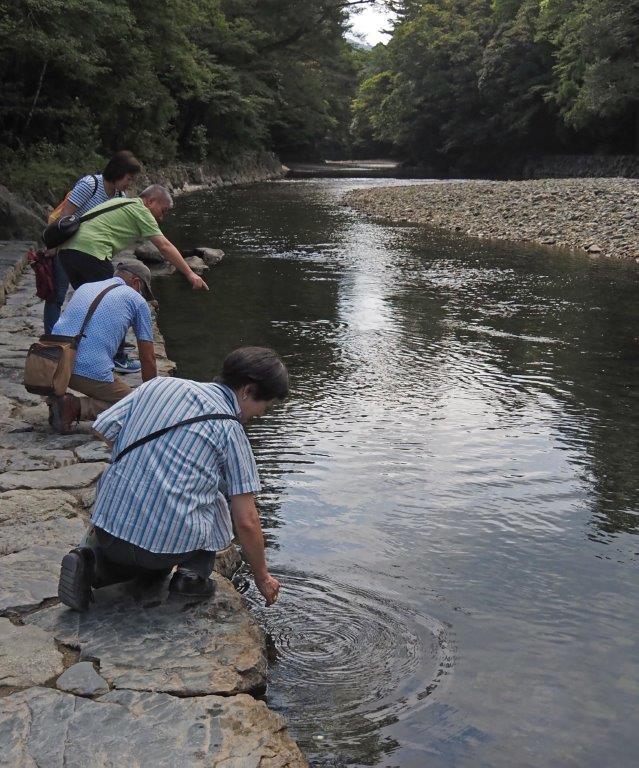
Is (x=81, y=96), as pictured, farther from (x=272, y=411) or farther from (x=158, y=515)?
(x=158, y=515)

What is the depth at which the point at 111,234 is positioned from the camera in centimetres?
587

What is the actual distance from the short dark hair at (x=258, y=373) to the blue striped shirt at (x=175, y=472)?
68mm

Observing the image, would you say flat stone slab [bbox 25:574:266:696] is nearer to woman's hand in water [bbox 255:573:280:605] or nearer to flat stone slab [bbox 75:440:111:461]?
woman's hand in water [bbox 255:573:280:605]

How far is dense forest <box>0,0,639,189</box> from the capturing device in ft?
66.9

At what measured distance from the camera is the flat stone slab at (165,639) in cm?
289

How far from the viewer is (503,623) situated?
387 cm

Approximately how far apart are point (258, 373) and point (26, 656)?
120 centimetres

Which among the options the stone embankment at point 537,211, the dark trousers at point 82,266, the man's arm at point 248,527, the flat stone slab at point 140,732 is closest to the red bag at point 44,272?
the dark trousers at point 82,266

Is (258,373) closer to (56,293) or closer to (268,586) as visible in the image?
(268,586)

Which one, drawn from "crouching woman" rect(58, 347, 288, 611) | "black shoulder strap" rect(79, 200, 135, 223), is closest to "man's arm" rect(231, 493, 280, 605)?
"crouching woman" rect(58, 347, 288, 611)

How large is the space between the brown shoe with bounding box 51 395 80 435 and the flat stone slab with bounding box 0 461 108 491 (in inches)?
19.4

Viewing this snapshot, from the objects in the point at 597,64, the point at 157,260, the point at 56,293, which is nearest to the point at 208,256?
the point at 157,260

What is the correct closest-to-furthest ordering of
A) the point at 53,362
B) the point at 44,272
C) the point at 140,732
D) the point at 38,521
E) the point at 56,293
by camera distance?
the point at 140,732 < the point at 38,521 < the point at 53,362 < the point at 44,272 < the point at 56,293

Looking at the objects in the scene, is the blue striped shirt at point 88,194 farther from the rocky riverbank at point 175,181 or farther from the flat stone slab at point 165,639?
the rocky riverbank at point 175,181
